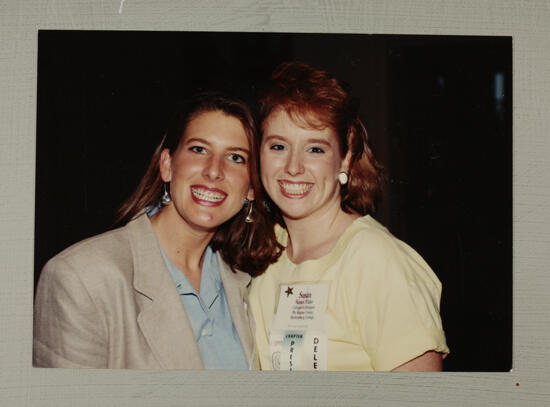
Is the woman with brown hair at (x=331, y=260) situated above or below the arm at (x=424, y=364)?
above

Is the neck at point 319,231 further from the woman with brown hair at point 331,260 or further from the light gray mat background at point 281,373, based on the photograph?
the light gray mat background at point 281,373

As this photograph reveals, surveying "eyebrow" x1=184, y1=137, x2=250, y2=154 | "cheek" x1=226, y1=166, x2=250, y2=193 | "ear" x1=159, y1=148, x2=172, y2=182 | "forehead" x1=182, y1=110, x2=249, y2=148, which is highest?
"forehead" x1=182, y1=110, x2=249, y2=148

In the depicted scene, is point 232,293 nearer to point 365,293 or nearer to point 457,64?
point 365,293

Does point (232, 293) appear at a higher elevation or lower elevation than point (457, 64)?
lower

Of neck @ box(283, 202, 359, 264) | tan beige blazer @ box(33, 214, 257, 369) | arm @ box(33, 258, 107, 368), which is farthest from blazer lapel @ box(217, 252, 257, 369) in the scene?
arm @ box(33, 258, 107, 368)

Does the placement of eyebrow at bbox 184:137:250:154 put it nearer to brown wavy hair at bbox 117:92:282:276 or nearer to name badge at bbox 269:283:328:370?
brown wavy hair at bbox 117:92:282:276

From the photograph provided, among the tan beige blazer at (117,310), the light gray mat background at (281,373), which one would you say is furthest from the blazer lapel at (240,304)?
the light gray mat background at (281,373)

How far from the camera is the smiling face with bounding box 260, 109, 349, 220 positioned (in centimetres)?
188

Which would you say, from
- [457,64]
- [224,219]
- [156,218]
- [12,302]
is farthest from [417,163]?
[12,302]

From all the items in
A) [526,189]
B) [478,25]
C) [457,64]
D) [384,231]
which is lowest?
[384,231]

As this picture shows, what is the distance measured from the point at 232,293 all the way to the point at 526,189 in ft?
3.70

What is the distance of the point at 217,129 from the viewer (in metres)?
1.90

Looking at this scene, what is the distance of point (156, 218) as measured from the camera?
1935 mm

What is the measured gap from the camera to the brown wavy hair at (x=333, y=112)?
1.88 meters
